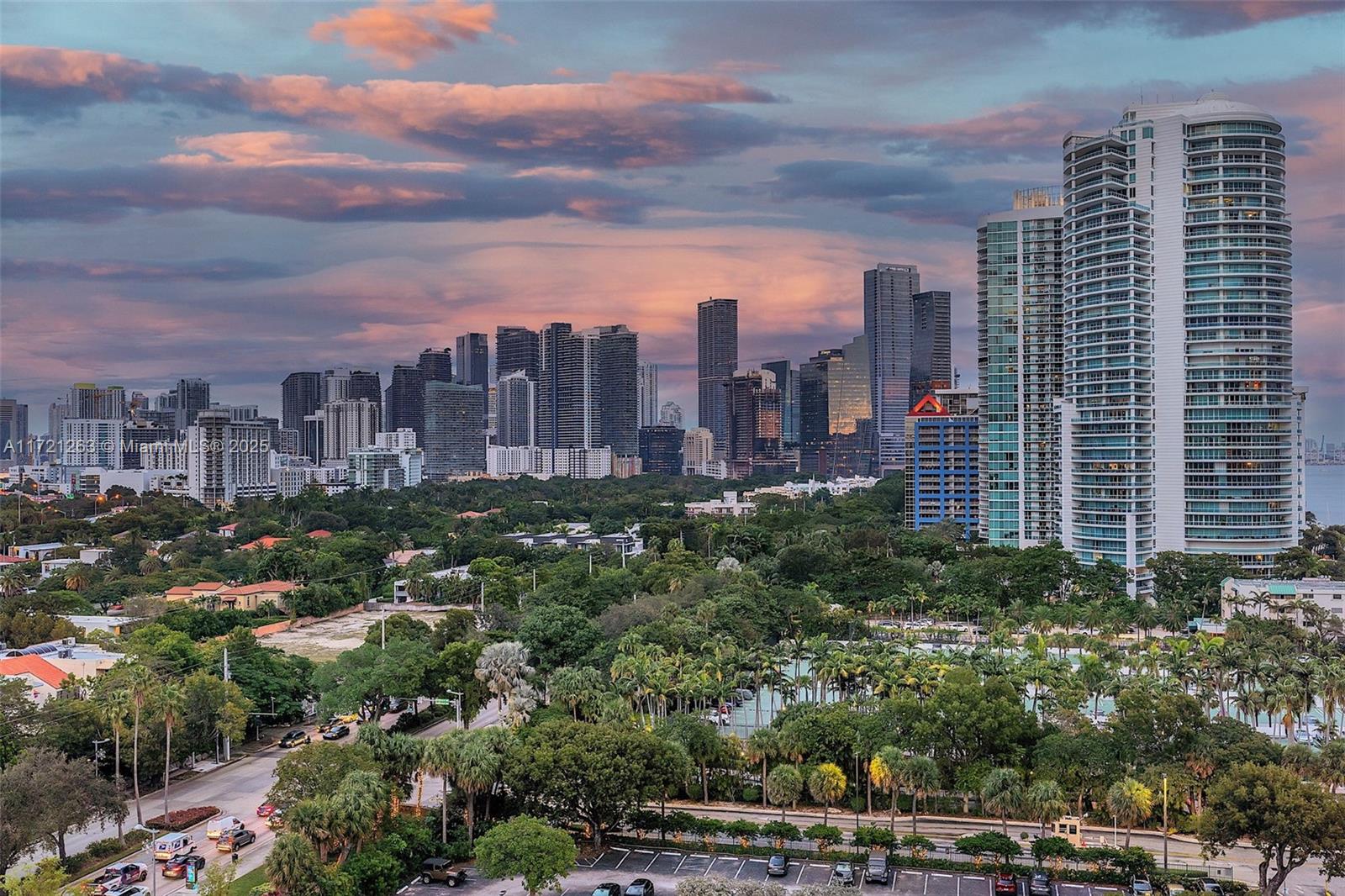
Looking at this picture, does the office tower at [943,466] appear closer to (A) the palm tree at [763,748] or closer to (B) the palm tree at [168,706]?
(A) the palm tree at [763,748]

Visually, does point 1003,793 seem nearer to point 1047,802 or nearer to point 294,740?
point 1047,802

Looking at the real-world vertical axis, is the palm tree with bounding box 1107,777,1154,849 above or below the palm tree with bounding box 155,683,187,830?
below

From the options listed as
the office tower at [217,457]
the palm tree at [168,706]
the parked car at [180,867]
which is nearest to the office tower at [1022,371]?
the palm tree at [168,706]

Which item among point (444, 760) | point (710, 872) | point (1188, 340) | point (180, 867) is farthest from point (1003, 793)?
point (1188, 340)

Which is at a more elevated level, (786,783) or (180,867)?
(786,783)

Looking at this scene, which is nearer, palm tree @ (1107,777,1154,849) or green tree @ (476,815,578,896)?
green tree @ (476,815,578,896)

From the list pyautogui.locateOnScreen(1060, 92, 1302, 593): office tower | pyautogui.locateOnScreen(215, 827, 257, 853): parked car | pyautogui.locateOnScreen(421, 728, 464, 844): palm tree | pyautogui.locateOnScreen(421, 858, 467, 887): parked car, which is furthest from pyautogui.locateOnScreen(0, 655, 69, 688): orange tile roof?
pyautogui.locateOnScreen(1060, 92, 1302, 593): office tower

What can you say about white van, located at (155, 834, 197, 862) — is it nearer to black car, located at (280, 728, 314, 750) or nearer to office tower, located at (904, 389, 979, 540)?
black car, located at (280, 728, 314, 750)

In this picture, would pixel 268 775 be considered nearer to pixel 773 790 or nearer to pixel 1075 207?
pixel 773 790
